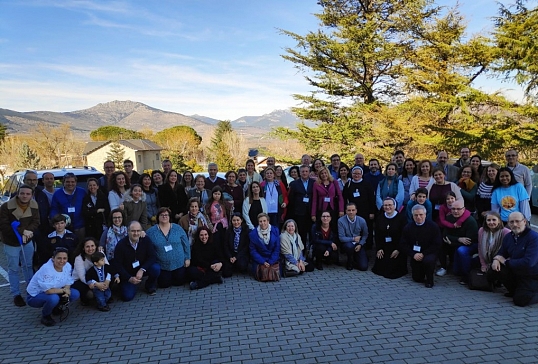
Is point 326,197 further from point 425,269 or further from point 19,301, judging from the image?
point 19,301

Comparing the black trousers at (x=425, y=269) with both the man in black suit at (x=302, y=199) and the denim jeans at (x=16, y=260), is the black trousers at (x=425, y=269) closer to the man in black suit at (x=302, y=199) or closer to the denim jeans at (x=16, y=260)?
the man in black suit at (x=302, y=199)

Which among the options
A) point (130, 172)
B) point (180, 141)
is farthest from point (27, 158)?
point (130, 172)

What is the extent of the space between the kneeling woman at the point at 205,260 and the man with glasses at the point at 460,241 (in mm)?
3699

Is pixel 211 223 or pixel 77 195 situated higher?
pixel 77 195

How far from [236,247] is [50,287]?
2900mm

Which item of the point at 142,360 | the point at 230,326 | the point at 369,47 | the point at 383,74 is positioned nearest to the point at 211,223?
the point at 230,326

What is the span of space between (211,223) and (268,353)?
308cm

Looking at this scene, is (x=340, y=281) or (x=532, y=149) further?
(x=532, y=149)

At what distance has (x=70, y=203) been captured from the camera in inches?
253

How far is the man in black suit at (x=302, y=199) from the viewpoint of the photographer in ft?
24.0

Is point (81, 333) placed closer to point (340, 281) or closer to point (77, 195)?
point (77, 195)

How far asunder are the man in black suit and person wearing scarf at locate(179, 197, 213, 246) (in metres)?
1.80

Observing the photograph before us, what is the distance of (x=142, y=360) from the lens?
3.95 metres

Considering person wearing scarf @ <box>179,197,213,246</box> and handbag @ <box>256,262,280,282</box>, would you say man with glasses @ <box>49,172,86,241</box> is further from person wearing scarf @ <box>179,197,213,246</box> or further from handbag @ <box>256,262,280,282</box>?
handbag @ <box>256,262,280,282</box>
